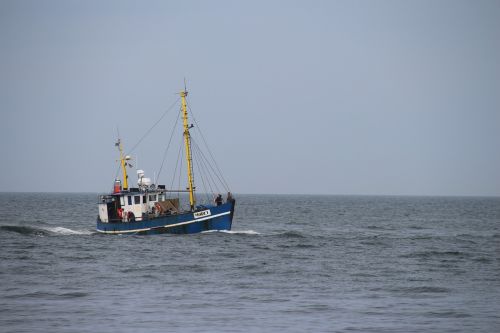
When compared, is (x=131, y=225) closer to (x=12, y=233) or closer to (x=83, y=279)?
(x=12, y=233)

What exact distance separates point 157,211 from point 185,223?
2806 millimetres

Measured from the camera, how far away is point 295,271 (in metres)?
38.5

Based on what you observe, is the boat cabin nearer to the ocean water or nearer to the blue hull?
the blue hull

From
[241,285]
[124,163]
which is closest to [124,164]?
[124,163]

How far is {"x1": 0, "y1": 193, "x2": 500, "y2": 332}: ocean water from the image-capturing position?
2511 cm

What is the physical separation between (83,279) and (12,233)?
31.3 meters

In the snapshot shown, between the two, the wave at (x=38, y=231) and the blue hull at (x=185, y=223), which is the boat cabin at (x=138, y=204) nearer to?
the blue hull at (x=185, y=223)

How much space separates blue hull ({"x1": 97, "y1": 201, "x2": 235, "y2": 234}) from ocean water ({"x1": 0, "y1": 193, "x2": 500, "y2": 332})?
2.37 feet

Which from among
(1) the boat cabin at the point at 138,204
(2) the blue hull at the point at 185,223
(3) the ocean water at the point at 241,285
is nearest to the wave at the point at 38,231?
(3) the ocean water at the point at 241,285

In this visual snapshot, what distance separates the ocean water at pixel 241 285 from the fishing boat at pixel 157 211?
95 cm

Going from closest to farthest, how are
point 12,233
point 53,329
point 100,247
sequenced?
1. point 53,329
2. point 100,247
3. point 12,233

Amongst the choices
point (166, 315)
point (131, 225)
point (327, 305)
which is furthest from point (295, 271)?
point (131, 225)

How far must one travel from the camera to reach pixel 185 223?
181 ft

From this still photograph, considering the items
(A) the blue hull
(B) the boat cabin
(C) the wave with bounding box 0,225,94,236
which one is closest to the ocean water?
(A) the blue hull
